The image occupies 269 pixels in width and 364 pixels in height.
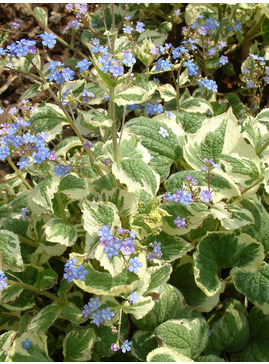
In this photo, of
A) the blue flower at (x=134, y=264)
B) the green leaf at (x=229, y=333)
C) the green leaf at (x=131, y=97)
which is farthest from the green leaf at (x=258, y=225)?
the green leaf at (x=131, y=97)

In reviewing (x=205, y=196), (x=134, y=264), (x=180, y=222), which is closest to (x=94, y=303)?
(x=134, y=264)

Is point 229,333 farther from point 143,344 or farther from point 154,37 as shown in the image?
point 154,37

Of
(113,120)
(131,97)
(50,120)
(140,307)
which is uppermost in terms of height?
(131,97)

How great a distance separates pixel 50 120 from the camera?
220 cm

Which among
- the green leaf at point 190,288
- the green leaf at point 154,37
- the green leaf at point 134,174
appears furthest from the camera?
the green leaf at point 154,37

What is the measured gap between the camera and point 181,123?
2.75 meters

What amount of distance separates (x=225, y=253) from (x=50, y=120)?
1.14 meters

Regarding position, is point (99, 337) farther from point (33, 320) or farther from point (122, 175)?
point (122, 175)

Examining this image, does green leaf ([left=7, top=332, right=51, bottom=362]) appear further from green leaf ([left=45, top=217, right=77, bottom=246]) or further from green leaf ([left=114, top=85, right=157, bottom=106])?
green leaf ([left=114, top=85, right=157, bottom=106])

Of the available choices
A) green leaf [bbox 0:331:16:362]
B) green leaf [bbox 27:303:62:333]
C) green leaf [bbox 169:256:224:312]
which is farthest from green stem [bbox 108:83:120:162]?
green leaf [bbox 0:331:16:362]

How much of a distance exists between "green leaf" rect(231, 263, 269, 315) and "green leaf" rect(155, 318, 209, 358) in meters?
0.30

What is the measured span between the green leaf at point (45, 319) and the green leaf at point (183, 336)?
1.74 ft

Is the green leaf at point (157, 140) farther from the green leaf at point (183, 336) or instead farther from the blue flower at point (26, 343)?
the blue flower at point (26, 343)

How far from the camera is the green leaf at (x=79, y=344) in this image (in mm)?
2084
